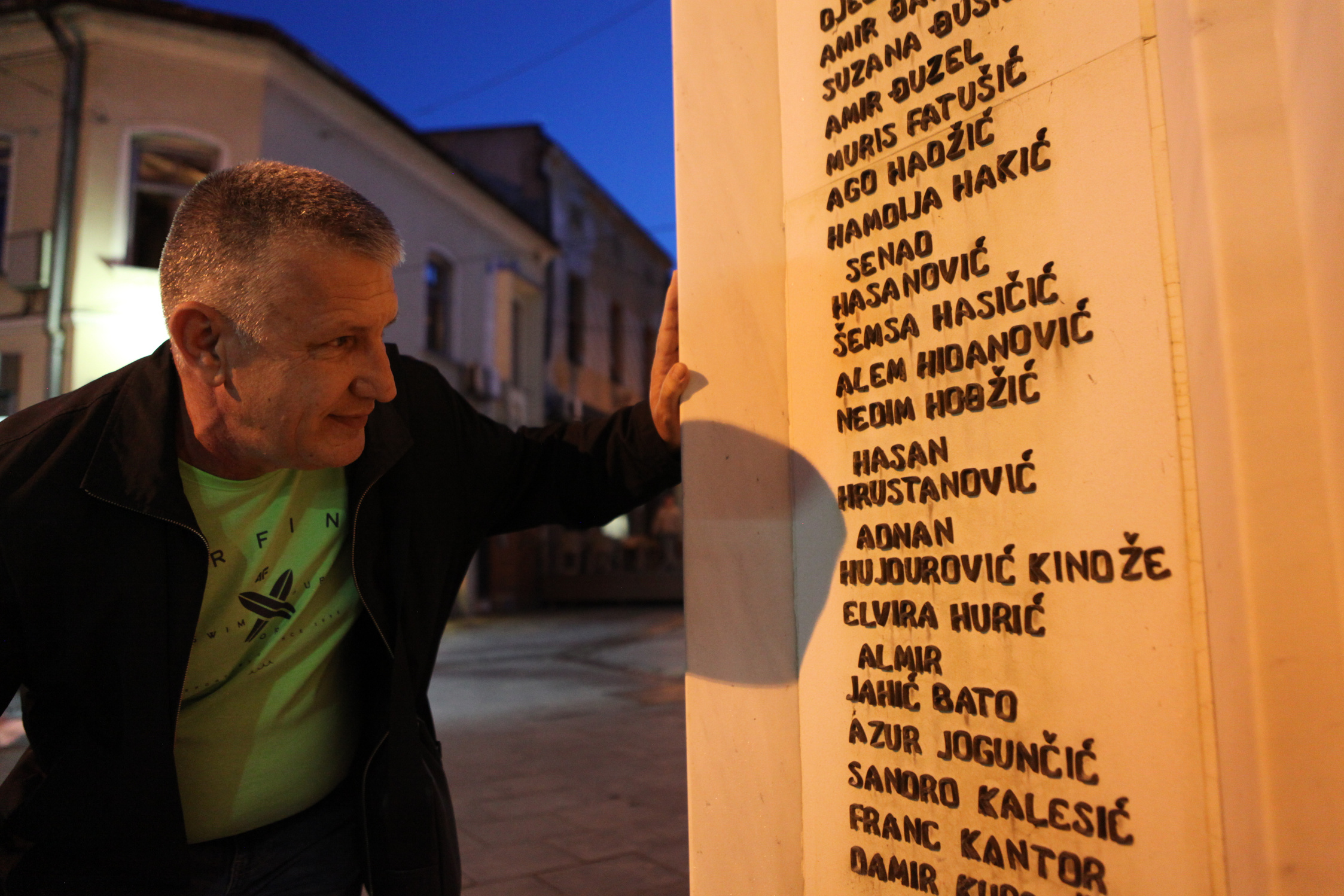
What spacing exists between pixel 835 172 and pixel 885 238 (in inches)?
8.3

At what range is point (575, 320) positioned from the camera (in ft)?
75.3

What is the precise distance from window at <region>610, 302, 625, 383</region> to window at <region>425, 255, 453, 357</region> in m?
7.67

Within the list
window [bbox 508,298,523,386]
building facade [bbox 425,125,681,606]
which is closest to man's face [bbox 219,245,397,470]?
building facade [bbox 425,125,681,606]

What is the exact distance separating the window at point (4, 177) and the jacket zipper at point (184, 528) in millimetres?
14247

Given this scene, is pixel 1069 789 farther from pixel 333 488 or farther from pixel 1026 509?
pixel 333 488

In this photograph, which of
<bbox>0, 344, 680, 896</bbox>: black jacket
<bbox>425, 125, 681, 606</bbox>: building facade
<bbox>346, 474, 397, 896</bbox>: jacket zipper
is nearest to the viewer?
<bbox>0, 344, 680, 896</bbox>: black jacket

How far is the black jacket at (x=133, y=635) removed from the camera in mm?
1517

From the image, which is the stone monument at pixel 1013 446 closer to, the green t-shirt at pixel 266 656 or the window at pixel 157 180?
the green t-shirt at pixel 266 656

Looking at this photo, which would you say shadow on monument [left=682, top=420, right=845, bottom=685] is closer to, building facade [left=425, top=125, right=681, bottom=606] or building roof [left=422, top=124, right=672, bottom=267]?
building facade [left=425, top=125, right=681, bottom=606]

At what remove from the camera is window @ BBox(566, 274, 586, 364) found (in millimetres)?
22562

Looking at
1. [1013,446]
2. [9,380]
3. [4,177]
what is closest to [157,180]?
[4,177]

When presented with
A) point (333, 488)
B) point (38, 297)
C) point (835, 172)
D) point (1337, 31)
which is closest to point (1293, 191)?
point (1337, 31)

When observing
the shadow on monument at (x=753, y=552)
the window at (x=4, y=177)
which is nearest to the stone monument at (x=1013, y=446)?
the shadow on monument at (x=753, y=552)

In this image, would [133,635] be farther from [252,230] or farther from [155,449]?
[252,230]
